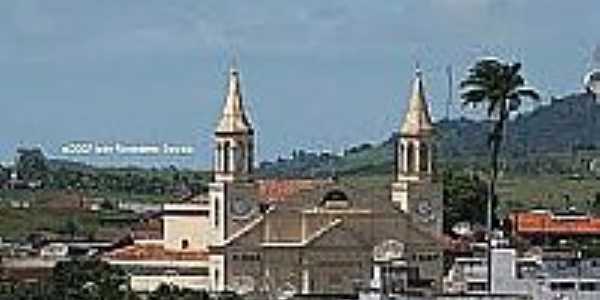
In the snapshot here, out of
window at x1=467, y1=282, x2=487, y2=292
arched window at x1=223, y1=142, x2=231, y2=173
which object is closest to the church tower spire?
arched window at x1=223, y1=142, x2=231, y2=173

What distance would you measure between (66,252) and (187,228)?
29084 millimetres

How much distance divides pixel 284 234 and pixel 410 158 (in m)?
10.2

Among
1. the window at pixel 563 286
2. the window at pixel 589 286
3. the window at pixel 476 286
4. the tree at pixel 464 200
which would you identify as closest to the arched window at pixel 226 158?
the window at pixel 476 286

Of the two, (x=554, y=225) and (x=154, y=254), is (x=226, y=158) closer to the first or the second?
(x=154, y=254)

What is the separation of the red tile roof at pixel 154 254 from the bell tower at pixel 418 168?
11678 mm

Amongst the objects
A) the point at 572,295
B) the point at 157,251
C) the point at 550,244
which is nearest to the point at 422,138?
the point at 157,251

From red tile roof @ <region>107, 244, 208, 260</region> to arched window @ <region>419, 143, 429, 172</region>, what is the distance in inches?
536

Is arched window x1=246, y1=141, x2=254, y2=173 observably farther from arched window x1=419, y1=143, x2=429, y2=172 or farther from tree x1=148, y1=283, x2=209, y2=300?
tree x1=148, y1=283, x2=209, y2=300

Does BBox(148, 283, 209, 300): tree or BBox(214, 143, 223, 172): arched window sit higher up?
BBox(214, 143, 223, 172): arched window

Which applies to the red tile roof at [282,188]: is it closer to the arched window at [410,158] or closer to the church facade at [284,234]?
the church facade at [284,234]

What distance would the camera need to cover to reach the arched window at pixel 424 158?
14712 centimetres

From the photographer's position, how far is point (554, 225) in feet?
616

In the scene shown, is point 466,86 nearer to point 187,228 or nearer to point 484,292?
point 187,228

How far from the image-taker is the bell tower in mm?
147000
